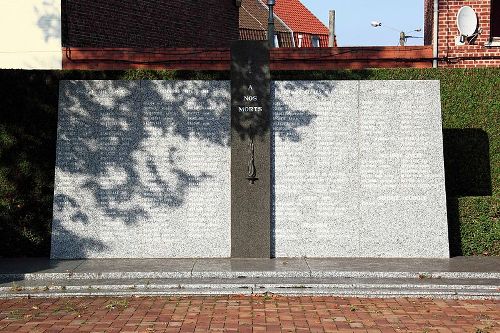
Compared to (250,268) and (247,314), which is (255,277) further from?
(247,314)

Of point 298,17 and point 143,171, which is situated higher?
point 298,17

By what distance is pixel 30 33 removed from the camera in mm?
20781

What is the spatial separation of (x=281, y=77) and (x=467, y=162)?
11.7 ft

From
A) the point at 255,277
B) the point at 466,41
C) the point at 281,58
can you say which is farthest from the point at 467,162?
the point at 255,277

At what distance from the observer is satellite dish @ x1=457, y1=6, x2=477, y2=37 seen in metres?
19.5

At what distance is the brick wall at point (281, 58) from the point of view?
18297mm

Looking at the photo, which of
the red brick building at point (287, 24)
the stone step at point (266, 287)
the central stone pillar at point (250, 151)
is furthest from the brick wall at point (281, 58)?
the red brick building at point (287, 24)

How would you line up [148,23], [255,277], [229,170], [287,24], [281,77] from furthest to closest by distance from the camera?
[287,24] < [148,23] < [281,77] < [229,170] < [255,277]

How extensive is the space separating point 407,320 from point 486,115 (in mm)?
7310

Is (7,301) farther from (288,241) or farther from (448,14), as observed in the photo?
(448,14)

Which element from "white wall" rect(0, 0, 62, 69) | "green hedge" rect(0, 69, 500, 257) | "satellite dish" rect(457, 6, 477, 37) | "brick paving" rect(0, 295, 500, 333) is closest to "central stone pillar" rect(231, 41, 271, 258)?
"green hedge" rect(0, 69, 500, 257)

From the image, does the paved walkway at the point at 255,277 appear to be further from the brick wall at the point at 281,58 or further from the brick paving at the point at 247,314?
the brick wall at the point at 281,58

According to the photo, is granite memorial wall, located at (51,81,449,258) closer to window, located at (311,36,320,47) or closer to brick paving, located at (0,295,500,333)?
brick paving, located at (0,295,500,333)

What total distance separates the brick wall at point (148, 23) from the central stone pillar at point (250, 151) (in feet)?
26.0
